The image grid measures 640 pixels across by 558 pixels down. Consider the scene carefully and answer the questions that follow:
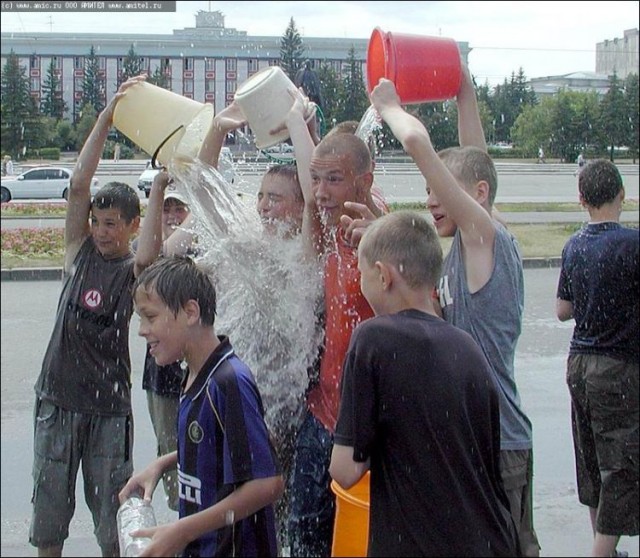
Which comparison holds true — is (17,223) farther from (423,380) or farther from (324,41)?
(423,380)

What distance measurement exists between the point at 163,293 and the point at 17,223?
14574 millimetres

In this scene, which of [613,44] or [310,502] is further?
[613,44]

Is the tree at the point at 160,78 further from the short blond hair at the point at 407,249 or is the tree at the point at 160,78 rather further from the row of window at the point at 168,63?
the short blond hair at the point at 407,249

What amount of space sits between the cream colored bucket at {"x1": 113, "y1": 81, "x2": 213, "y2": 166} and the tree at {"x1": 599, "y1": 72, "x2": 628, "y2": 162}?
26.4 feet

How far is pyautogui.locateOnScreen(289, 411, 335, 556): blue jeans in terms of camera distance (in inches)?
110

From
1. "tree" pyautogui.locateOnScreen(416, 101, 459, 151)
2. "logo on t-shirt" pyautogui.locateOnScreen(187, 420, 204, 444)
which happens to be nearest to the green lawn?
"tree" pyautogui.locateOnScreen(416, 101, 459, 151)

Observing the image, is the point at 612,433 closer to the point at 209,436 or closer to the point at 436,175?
the point at 436,175

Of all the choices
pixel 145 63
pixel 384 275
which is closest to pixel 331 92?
pixel 145 63

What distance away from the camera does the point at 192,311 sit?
2367mm

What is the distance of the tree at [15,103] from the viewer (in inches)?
274

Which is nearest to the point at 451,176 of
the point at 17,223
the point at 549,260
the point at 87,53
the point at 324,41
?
the point at 324,41

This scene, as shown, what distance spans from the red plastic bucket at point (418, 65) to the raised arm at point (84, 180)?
0.94m

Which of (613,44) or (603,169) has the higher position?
(613,44)

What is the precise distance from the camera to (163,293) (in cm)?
236
